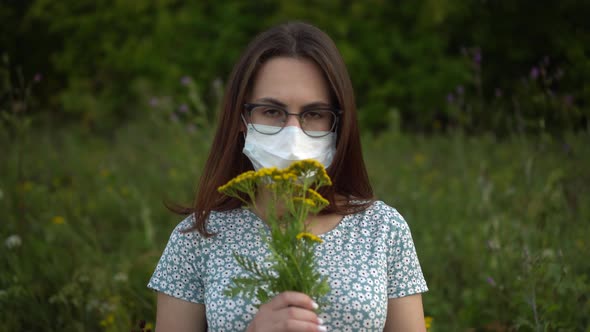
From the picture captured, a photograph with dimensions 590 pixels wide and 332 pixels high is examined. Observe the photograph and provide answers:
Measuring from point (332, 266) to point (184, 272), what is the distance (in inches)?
16.7

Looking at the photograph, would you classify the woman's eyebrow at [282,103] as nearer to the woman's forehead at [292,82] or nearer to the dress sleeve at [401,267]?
the woman's forehead at [292,82]

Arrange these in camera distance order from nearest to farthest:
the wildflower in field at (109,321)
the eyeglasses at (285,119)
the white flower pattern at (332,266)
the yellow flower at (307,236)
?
the yellow flower at (307,236), the white flower pattern at (332,266), the eyeglasses at (285,119), the wildflower in field at (109,321)

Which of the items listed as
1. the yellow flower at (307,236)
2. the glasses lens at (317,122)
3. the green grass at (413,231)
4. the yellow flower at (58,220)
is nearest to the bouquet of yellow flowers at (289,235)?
the yellow flower at (307,236)

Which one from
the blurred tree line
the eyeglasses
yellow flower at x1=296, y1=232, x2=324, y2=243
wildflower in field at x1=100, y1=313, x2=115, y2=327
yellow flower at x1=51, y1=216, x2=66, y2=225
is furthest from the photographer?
the blurred tree line

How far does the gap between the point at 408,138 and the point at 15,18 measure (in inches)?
252

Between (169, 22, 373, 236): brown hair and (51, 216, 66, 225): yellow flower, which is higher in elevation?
(169, 22, 373, 236): brown hair

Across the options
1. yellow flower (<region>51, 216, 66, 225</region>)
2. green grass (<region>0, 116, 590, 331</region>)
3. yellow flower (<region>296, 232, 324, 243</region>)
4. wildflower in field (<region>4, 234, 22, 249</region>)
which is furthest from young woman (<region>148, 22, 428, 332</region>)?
yellow flower (<region>51, 216, 66, 225</region>)

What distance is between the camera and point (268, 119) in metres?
1.61

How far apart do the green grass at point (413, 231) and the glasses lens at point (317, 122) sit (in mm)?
995

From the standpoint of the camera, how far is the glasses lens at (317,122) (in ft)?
5.23

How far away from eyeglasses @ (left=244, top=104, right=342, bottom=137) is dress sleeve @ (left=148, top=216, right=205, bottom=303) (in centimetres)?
37

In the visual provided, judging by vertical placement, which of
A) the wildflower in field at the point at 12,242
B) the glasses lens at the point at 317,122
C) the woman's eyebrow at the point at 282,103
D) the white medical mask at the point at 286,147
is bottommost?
the wildflower in field at the point at 12,242

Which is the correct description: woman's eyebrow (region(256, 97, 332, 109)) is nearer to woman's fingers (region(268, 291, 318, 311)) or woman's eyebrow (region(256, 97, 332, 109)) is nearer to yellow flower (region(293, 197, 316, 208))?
yellow flower (region(293, 197, 316, 208))

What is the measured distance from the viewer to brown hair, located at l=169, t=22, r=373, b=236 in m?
1.62
